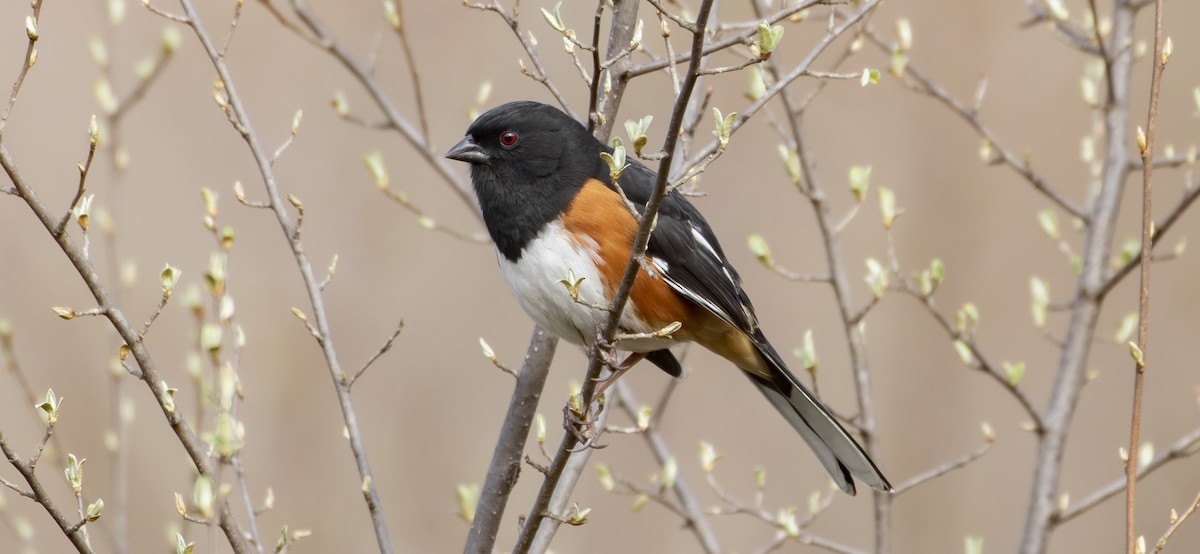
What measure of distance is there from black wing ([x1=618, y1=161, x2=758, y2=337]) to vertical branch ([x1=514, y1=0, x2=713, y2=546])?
1.78 feet

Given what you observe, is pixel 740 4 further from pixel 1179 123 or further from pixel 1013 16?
pixel 1179 123

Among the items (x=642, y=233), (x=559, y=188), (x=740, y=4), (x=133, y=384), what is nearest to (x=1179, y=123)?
(x=740, y=4)

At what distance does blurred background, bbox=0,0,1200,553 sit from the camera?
394 centimetres

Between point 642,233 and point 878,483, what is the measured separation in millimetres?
1112

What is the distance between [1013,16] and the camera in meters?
4.22

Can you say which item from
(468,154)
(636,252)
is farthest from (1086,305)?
(636,252)

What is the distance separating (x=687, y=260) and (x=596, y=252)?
22 cm

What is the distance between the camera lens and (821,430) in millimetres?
2465

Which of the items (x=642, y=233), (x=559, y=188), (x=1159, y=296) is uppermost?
(x=1159, y=296)

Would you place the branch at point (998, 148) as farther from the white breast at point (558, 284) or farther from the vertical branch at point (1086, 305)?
the white breast at point (558, 284)

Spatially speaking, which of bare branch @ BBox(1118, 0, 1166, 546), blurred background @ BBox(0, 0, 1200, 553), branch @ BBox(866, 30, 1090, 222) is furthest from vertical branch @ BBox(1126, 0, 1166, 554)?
blurred background @ BBox(0, 0, 1200, 553)

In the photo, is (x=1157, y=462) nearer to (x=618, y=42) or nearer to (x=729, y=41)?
(x=729, y=41)

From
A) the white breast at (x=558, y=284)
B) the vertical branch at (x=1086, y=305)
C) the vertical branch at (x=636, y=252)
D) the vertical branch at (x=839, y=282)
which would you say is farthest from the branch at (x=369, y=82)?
the vertical branch at (x=1086, y=305)

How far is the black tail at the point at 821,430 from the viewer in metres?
2.36
